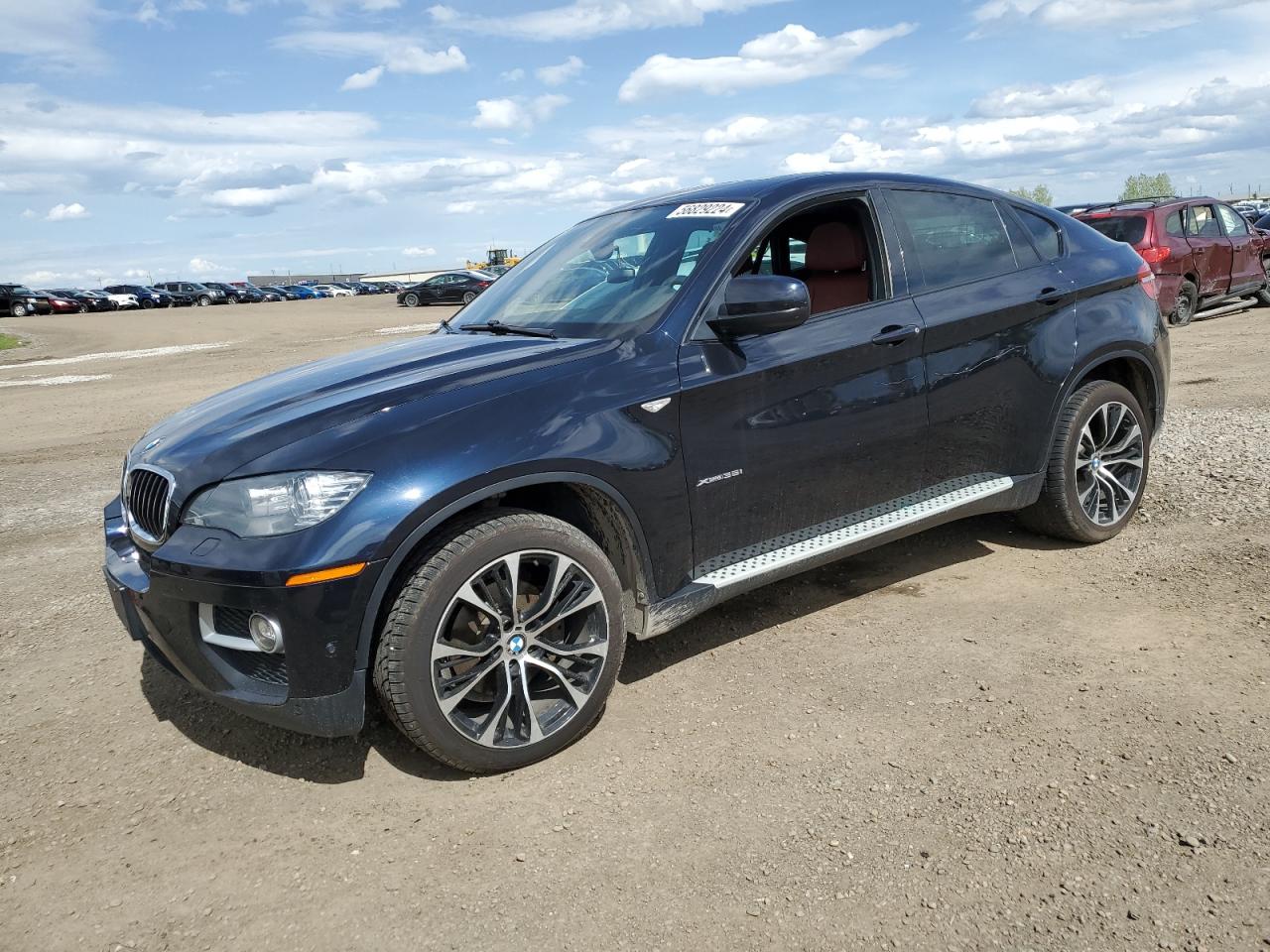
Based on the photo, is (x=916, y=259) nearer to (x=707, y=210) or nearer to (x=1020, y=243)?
(x=1020, y=243)

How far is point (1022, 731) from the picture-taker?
3279 millimetres

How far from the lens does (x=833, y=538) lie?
390 cm

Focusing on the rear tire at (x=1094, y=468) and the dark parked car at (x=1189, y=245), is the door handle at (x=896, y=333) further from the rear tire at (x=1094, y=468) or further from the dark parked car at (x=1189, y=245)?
the dark parked car at (x=1189, y=245)

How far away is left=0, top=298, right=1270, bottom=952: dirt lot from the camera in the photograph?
2.51 m

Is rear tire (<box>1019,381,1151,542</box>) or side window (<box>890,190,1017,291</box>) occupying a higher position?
side window (<box>890,190,1017,291</box>)

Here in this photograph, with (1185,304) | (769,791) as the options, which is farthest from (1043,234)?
(1185,304)

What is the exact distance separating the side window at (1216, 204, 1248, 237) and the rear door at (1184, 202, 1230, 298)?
127 mm

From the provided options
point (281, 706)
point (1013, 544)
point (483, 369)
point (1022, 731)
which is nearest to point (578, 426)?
point (483, 369)

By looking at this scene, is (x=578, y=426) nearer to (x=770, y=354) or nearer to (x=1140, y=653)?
(x=770, y=354)

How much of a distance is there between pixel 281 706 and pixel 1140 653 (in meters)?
3.03

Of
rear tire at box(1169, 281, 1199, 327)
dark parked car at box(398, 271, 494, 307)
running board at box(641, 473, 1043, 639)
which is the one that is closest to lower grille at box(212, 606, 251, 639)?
running board at box(641, 473, 1043, 639)

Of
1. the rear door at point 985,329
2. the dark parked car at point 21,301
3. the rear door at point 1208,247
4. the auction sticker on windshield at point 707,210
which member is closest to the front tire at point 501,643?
the auction sticker on windshield at point 707,210

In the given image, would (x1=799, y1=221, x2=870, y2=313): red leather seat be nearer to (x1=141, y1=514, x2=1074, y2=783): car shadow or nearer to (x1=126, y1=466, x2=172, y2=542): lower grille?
(x1=141, y1=514, x2=1074, y2=783): car shadow

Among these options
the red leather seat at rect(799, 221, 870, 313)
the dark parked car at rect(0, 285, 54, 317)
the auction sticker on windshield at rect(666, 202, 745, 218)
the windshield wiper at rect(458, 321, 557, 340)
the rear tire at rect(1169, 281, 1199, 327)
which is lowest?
the rear tire at rect(1169, 281, 1199, 327)
